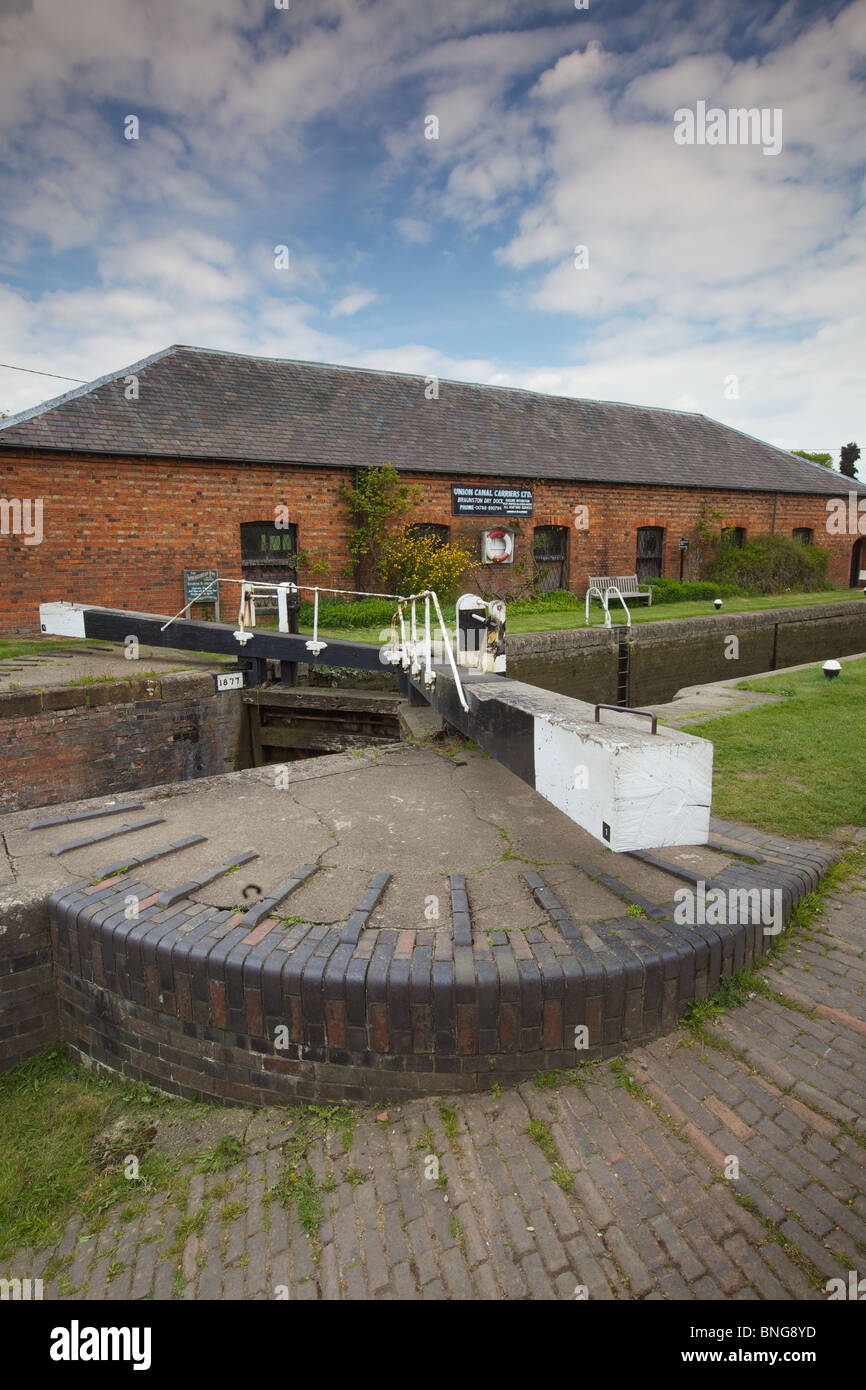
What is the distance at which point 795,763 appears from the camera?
532 centimetres

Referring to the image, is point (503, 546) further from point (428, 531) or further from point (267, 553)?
point (267, 553)

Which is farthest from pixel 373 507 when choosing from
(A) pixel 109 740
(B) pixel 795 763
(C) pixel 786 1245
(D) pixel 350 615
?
(C) pixel 786 1245

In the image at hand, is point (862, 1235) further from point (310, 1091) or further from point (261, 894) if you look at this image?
point (261, 894)

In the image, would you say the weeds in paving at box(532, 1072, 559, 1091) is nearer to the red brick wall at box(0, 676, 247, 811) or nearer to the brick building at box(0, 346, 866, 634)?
the red brick wall at box(0, 676, 247, 811)

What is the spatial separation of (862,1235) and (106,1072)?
9.87 feet

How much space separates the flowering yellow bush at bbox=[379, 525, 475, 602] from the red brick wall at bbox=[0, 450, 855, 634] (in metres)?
0.67

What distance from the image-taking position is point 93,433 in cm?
1165

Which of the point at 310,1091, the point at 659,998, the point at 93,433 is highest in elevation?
the point at 93,433

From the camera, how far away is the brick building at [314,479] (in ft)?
37.7

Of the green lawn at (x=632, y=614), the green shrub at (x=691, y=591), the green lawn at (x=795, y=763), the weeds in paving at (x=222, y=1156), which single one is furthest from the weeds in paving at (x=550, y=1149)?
the green shrub at (x=691, y=591)

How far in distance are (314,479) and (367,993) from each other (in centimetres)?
1259

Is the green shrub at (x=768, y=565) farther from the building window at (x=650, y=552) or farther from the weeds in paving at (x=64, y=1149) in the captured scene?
the weeds in paving at (x=64, y=1149)

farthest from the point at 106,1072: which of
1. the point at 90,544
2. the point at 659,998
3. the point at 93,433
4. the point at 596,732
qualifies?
the point at 93,433

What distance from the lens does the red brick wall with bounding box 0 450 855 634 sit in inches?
443
